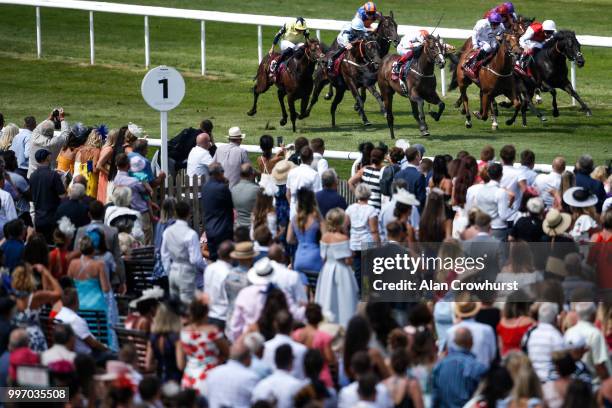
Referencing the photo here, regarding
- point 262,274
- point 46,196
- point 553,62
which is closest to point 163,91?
point 46,196

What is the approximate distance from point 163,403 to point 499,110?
1842 cm

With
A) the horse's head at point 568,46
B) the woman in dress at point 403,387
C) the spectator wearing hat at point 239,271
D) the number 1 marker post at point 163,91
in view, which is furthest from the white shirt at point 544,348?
the horse's head at point 568,46

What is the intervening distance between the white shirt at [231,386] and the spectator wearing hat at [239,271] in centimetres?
197

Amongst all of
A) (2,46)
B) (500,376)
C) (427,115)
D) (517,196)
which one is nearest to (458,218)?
(517,196)

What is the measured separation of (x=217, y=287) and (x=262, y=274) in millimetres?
632

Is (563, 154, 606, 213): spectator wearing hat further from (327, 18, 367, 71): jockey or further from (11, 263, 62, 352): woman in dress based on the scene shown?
(327, 18, 367, 71): jockey

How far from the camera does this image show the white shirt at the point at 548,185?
49.0 ft

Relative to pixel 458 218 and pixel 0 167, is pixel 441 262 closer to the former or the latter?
pixel 458 218

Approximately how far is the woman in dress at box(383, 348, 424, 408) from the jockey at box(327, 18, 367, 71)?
613 inches

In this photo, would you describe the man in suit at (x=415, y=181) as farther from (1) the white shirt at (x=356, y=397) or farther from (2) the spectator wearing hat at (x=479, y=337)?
(1) the white shirt at (x=356, y=397)

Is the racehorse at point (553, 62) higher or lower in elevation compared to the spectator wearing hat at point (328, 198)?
higher

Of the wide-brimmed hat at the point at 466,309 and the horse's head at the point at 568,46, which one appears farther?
the horse's head at the point at 568,46

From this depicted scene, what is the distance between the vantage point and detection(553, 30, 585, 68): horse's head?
2519cm

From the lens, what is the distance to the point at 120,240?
45.7ft
